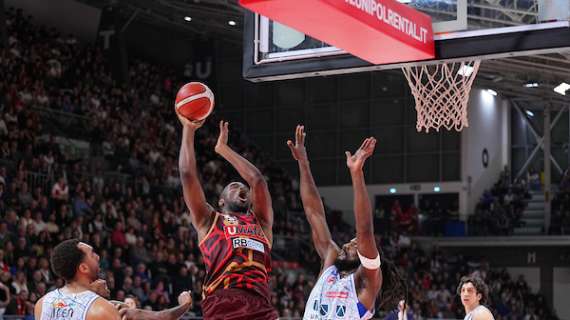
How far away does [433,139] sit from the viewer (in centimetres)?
2938

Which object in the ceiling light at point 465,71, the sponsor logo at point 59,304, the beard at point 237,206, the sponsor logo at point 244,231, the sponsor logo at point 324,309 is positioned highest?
the ceiling light at point 465,71

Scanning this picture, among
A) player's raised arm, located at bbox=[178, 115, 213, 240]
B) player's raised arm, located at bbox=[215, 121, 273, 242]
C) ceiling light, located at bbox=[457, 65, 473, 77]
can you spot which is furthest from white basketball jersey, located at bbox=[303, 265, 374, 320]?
ceiling light, located at bbox=[457, 65, 473, 77]

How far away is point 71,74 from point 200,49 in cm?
762

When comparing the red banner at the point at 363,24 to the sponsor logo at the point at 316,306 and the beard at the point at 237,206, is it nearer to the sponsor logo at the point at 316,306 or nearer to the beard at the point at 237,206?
the beard at the point at 237,206

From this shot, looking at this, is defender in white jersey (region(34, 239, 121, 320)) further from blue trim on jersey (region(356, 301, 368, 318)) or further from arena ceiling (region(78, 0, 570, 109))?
arena ceiling (region(78, 0, 570, 109))

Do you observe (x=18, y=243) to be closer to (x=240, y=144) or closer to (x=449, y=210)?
(x=240, y=144)

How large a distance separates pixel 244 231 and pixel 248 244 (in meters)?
0.08

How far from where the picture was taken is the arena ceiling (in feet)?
67.1

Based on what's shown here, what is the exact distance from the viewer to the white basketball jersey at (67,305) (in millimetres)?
4953

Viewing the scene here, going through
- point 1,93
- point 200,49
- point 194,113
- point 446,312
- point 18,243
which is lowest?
point 446,312

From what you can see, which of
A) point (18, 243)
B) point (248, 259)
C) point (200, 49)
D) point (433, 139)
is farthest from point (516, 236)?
point (248, 259)

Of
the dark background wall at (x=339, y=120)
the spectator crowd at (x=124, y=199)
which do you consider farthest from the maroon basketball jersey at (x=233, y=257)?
the dark background wall at (x=339, y=120)

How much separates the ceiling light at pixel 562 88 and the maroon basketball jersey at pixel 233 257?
18041mm

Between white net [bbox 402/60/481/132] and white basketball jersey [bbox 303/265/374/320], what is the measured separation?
12.5ft
